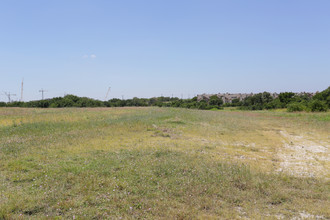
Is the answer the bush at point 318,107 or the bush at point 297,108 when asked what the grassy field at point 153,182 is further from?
the bush at point 297,108

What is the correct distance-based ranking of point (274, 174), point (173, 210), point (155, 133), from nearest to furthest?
point (173, 210) < point (274, 174) < point (155, 133)

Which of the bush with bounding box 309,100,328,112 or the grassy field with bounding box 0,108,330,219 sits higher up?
the bush with bounding box 309,100,328,112

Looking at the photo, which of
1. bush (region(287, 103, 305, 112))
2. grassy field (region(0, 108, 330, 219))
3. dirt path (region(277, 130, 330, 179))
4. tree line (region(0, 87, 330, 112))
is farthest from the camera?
bush (region(287, 103, 305, 112))

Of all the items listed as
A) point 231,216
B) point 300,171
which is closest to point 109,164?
point 231,216

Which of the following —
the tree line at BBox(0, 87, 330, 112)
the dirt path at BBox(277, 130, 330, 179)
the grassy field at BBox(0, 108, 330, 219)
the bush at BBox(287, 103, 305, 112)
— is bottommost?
the dirt path at BBox(277, 130, 330, 179)

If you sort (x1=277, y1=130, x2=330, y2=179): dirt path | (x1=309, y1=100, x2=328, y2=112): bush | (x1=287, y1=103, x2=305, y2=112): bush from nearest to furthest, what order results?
(x1=277, y1=130, x2=330, y2=179): dirt path < (x1=309, y1=100, x2=328, y2=112): bush < (x1=287, y1=103, x2=305, y2=112): bush

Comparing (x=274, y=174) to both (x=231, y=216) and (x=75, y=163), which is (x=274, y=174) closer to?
(x=231, y=216)

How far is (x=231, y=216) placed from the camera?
14.6 feet

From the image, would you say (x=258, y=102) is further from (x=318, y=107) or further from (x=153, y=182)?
(x=153, y=182)

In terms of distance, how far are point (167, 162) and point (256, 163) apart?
3.44 m

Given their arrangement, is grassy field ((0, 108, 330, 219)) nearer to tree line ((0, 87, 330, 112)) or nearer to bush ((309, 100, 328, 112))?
bush ((309, 100, 328, 112))

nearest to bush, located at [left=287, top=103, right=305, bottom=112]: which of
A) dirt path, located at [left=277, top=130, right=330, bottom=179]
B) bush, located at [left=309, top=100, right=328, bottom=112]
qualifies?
bush, located at [left=309, top=100, right=328, bottom=112]

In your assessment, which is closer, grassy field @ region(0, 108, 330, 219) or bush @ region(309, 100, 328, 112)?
grassy field @ region(0, 108, 330, 219)

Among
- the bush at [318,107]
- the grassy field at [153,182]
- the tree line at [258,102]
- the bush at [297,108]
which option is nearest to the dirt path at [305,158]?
the grassy field at [153,182]
